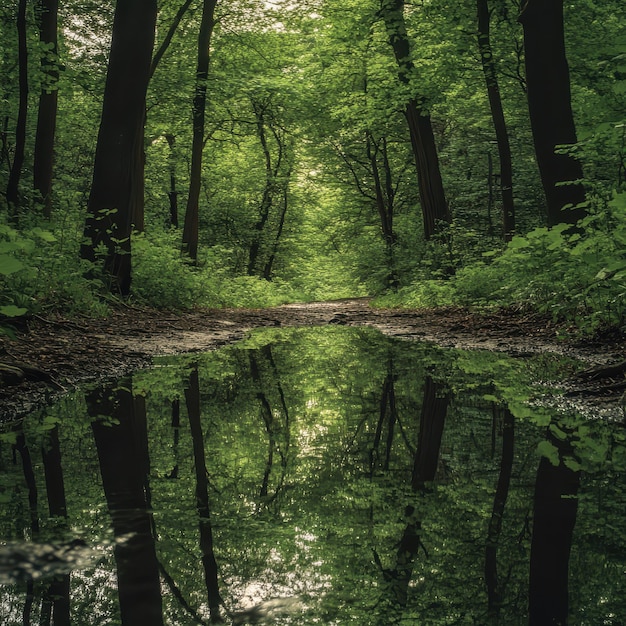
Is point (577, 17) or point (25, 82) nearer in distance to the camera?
point (25, 82)

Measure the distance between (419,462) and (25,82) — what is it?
1050cm

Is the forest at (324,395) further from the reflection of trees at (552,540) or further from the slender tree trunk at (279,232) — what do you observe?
the slender tree trunk at (279,232)

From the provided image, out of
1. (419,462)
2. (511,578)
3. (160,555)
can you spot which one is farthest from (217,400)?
(511,578)

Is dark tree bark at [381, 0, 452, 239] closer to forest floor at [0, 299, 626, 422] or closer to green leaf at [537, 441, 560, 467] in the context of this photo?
forest floor at [0, 299, 626, 422]

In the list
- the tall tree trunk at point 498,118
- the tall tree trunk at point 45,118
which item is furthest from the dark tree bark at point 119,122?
the tall tree trunk at point 498,118

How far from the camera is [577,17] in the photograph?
14742 mm

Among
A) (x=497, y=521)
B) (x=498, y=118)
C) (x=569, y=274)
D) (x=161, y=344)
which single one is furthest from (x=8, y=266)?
(x=498, y=118)

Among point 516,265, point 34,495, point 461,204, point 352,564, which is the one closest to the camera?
point 352,564

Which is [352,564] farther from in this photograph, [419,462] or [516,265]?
[516,265]

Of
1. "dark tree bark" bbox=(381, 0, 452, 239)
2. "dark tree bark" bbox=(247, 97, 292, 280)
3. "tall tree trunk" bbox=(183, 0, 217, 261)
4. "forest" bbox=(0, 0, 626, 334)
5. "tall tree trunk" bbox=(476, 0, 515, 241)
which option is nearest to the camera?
"forest" bbox=(0, 0, 626, 334)

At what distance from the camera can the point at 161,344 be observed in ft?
26.1

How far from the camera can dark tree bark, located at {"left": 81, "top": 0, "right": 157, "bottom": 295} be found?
35.8ft

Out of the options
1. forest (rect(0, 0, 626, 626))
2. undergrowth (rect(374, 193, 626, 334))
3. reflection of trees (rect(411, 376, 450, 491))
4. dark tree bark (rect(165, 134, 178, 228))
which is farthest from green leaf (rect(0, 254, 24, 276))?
dark tree bark (rect(165, 134, 178, 228))

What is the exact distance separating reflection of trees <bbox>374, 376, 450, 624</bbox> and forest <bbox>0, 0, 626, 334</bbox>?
219cm
